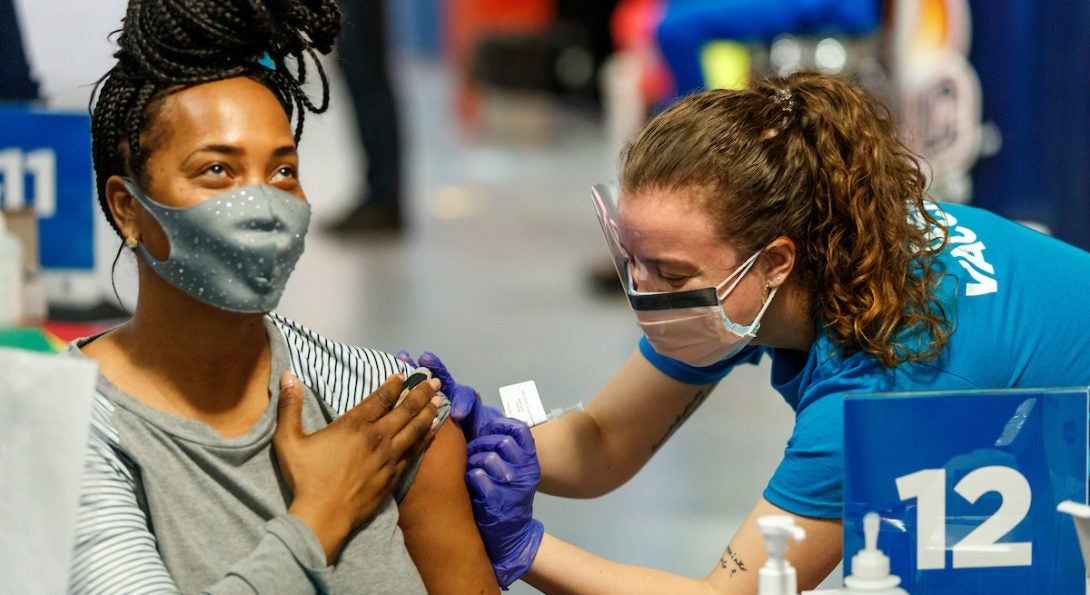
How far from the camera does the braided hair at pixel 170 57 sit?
160cm

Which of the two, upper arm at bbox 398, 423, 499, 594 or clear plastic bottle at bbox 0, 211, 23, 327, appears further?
clear plastic bottle at bbox 0, 211, 23, 327

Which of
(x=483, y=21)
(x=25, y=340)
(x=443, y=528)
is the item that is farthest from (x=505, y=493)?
(x=483, y=21)

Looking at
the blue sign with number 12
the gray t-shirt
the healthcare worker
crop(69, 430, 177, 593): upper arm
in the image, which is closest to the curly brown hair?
the healthcare worker

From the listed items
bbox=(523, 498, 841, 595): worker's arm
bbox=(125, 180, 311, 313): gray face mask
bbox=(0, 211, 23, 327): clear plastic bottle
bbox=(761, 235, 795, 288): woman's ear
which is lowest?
bbox=(523, 498, 841, 595): worker's arm

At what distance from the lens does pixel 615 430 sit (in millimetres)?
2314

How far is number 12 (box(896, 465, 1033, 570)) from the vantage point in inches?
64.1

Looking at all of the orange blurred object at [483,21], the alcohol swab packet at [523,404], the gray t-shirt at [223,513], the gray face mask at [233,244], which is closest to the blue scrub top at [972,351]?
the alcohol swab packet at [523,404]

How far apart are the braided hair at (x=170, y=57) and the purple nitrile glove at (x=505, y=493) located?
0.54 m

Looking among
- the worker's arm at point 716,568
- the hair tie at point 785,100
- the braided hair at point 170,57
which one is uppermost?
the braided hair at point 170,57

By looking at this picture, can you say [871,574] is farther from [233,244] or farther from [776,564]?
[233,244]

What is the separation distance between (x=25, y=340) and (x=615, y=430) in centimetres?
110

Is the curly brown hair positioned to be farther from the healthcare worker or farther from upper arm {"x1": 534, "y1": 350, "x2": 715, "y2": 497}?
upper arm {"x1": 534, "y1": 350, "x2": 715, "y2": 497}

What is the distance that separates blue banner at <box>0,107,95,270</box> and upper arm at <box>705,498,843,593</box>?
1.59 meters

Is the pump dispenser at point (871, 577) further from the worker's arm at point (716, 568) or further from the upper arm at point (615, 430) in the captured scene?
the upper arm at point (615, 430)
